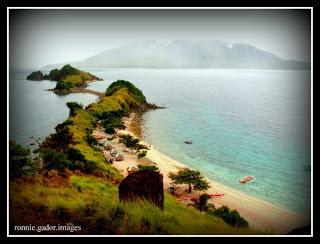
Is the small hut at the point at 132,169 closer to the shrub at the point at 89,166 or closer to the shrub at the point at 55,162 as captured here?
the shrub at the point at 89,166

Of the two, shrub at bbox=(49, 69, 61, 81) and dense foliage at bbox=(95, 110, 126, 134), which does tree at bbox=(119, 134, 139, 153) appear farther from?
shrub at bbox=(49, 69, 61, 81)

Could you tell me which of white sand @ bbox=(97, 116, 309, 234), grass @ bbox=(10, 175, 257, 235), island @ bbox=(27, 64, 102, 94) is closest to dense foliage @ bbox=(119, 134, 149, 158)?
white sand @ bbox=(97, 116, 309, 234)

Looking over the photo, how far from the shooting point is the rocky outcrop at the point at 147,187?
9.86 m

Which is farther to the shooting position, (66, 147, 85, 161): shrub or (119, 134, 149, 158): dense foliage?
(119, 134, 149, 158): dense foliage

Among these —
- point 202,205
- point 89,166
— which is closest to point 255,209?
point 202,205

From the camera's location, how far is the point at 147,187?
991 cm

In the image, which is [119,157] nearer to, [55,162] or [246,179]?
[55,162]

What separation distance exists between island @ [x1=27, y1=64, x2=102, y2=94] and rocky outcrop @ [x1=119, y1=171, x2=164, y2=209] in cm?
7629

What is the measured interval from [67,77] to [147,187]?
309ft

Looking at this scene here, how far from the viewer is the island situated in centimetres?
8300

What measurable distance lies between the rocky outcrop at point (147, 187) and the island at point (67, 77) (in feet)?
250

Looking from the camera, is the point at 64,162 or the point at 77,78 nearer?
the point at 64,162

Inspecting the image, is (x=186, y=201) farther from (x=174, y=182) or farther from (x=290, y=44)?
(x=290, y=44)
